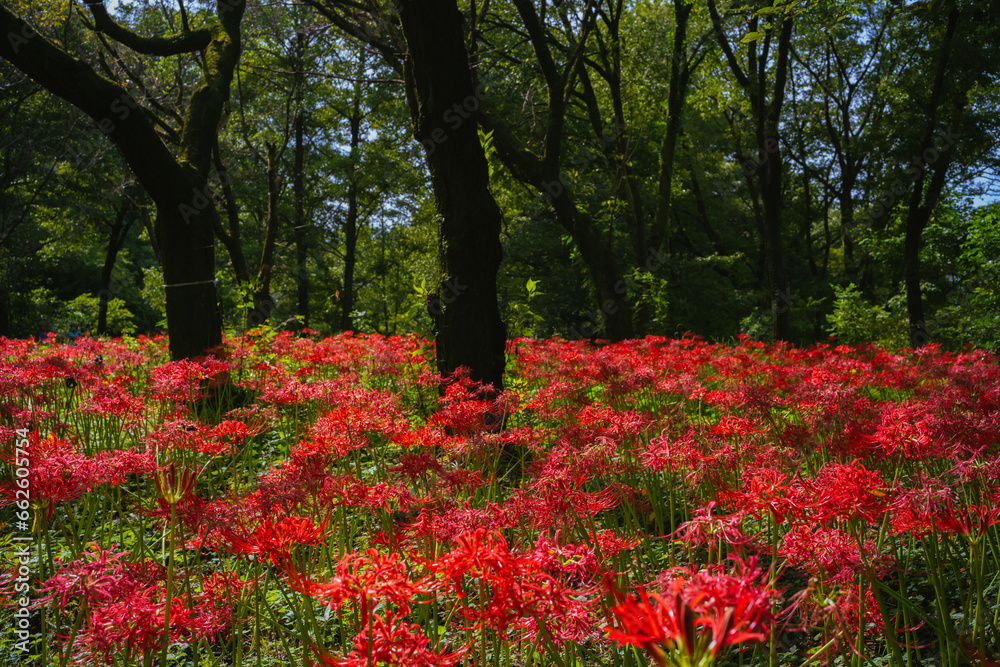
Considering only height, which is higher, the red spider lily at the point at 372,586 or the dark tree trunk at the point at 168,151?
the dark tree trunk at the point at 168,151

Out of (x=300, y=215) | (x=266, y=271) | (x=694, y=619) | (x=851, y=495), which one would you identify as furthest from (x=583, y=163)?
(x=694, y=619)

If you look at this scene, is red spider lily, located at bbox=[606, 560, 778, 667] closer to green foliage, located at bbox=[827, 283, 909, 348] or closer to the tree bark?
the tree bark

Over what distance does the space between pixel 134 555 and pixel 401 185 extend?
80.2 ft

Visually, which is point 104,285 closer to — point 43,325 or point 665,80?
point 43,325

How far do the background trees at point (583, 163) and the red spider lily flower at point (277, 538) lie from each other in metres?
4.15

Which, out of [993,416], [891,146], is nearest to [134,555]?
[993,416]

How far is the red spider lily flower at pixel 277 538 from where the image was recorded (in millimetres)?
1386

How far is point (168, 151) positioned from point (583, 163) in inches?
508

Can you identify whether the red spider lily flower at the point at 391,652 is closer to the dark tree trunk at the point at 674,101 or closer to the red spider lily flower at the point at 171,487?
the red spider lily flower at the point at 171,487

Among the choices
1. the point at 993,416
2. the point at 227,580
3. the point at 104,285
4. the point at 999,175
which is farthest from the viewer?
the point at 104,285

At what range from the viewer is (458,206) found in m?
5.38

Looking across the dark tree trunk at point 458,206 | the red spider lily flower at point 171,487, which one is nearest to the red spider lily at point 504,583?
the red spider lily flower at point 171,487

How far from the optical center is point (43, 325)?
22625 millimetres

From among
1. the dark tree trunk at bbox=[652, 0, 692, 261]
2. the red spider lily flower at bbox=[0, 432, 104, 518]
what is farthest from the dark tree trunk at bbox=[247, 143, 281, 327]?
the red spider lily flower at bbox=[0, 432, 104, 518]
